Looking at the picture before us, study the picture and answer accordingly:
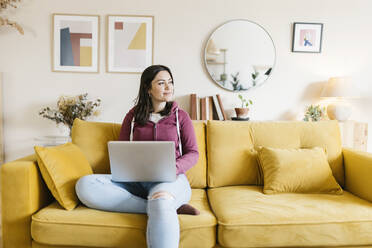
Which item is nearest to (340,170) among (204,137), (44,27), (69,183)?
(204,137)

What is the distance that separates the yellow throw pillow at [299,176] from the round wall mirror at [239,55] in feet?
4.16

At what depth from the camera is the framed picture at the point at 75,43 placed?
2.83m

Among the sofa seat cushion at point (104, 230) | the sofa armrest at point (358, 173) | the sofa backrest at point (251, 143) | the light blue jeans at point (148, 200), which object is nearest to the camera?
the light blue jeans at point (148, 200)

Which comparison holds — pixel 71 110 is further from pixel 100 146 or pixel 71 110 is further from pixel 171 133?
pixel 171 133

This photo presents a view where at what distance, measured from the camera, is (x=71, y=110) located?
8.61ft

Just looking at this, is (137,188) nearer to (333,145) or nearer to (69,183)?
(69,183)

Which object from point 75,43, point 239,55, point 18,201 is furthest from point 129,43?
point 18,201

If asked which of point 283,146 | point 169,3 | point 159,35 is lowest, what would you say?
point 283,146

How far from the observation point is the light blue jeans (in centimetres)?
127

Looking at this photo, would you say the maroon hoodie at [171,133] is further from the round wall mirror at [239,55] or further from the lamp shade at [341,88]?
the lamp shade at [341,88]

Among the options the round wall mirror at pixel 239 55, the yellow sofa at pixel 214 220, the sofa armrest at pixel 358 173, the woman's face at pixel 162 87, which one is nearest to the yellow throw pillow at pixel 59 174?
the yellow sofa at pixel 214 220

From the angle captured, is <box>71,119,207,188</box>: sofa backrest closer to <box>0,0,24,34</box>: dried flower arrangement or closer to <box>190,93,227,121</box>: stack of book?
<box>190,93,227,121</box>: stack of book

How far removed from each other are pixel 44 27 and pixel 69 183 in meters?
1.96

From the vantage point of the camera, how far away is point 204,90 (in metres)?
2.93
